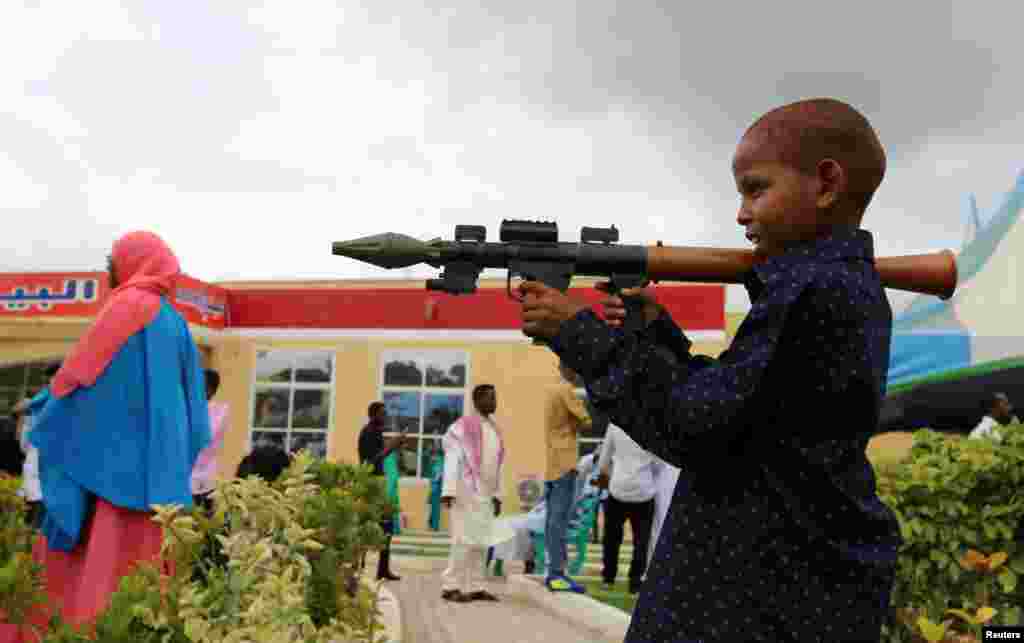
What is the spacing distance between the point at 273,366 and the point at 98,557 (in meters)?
13.4

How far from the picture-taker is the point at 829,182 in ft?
5.14

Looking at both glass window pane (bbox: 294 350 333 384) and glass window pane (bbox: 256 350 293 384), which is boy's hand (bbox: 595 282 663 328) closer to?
glass window pane (bbox: 294 350 333 384)

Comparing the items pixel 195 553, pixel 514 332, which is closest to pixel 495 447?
pixel 195 553

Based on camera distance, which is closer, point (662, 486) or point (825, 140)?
point (825, 140)

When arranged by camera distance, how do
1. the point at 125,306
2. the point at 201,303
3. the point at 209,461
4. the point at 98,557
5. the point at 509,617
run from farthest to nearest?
the point at 201,303, the point at 509,617, the point at 209,461, the point at 125,306, the point at 98,557

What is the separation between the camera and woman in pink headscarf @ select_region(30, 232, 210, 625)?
3.38 m

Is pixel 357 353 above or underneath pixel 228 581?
underneath

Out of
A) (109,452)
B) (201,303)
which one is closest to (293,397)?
(201,303)

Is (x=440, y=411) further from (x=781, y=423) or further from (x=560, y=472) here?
(x=781, y=423)

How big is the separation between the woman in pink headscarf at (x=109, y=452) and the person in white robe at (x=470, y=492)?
415cm

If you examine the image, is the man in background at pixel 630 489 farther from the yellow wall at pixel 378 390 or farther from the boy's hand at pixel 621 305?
the yellow wall at pixel 378 390

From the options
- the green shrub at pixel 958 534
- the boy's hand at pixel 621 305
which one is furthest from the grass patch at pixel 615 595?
the boy's hand at pixel 621 305

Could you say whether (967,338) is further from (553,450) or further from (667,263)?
(667,263)

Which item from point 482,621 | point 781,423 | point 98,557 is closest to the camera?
point 781,423
